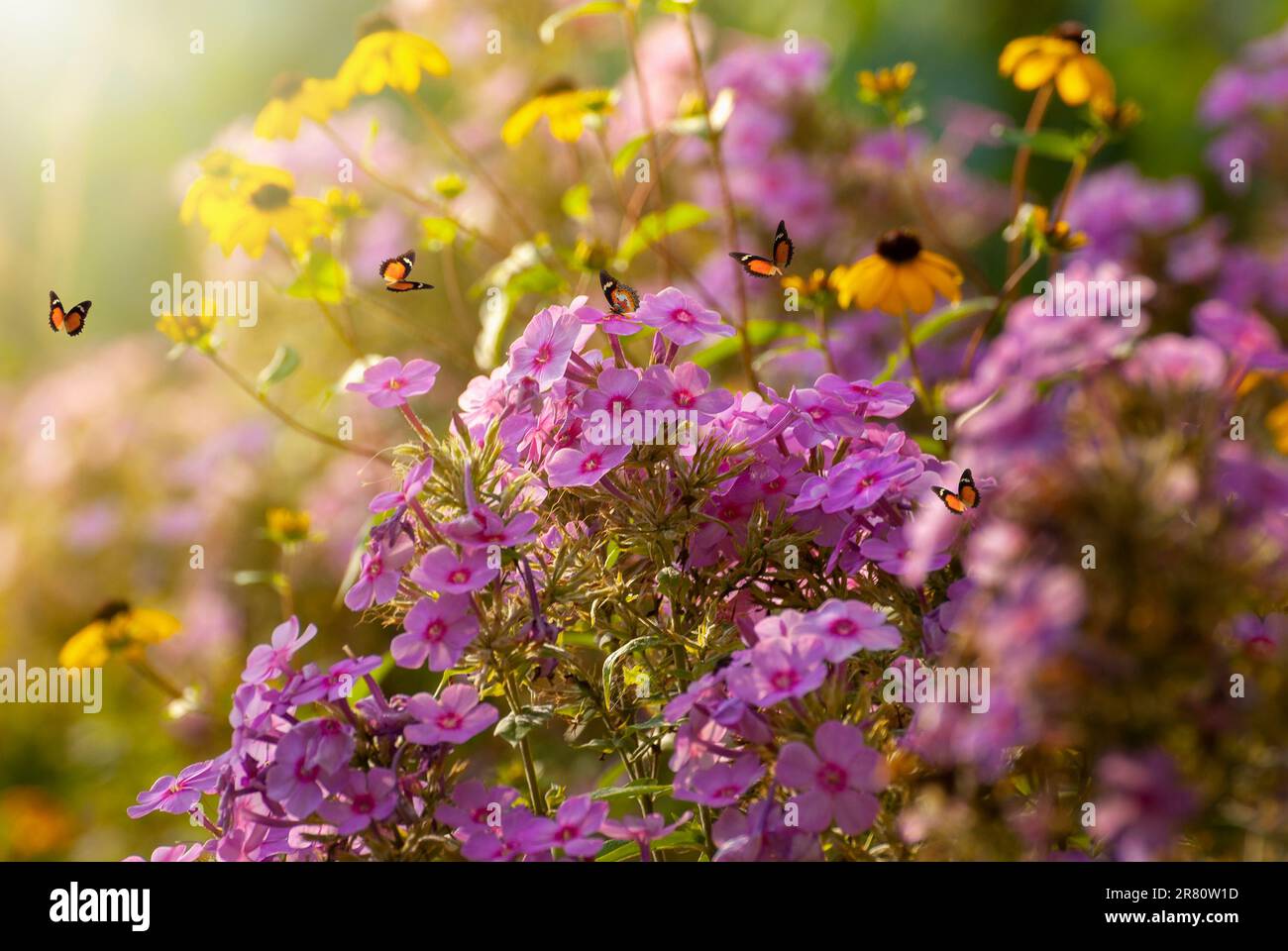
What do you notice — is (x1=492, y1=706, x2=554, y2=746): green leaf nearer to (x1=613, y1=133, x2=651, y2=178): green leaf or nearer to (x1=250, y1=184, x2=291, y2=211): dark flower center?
(x1=613, y1=133, x2=651, y2=178): green leaf

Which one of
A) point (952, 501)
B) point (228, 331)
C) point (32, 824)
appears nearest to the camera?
point (952, 501)

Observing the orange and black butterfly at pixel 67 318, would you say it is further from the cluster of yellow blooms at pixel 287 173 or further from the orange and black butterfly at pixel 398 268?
the orange and black butterfly at pixel 398 268

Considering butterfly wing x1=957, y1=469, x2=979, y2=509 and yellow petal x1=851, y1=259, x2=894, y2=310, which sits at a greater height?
yellow petal x1=851, y1=259, x2=894, y2=310

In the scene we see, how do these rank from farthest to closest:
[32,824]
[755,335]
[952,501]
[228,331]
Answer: [228,331] < [32,824] < [755,335] < [952,501]

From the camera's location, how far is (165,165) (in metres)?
5.38

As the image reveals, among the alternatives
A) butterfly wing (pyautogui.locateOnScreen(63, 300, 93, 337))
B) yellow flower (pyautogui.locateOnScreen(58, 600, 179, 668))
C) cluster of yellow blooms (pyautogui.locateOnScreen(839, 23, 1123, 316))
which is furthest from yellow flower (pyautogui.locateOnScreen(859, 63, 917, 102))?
yellow flower (pyautogui.locateOnScreen(58, 600, 179, 668))

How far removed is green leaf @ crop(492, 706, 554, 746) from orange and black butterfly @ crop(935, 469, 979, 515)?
46cm

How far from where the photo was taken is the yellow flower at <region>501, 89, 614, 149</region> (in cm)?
214

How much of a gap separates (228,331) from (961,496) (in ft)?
9.14

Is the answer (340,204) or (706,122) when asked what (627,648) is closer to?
(706,122)

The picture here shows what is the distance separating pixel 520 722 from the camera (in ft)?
3.96

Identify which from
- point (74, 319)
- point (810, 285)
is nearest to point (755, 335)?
point (810, 285)

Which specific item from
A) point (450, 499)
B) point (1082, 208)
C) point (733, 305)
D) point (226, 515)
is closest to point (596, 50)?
point (733, 305)

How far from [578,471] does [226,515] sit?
2.32 meters
